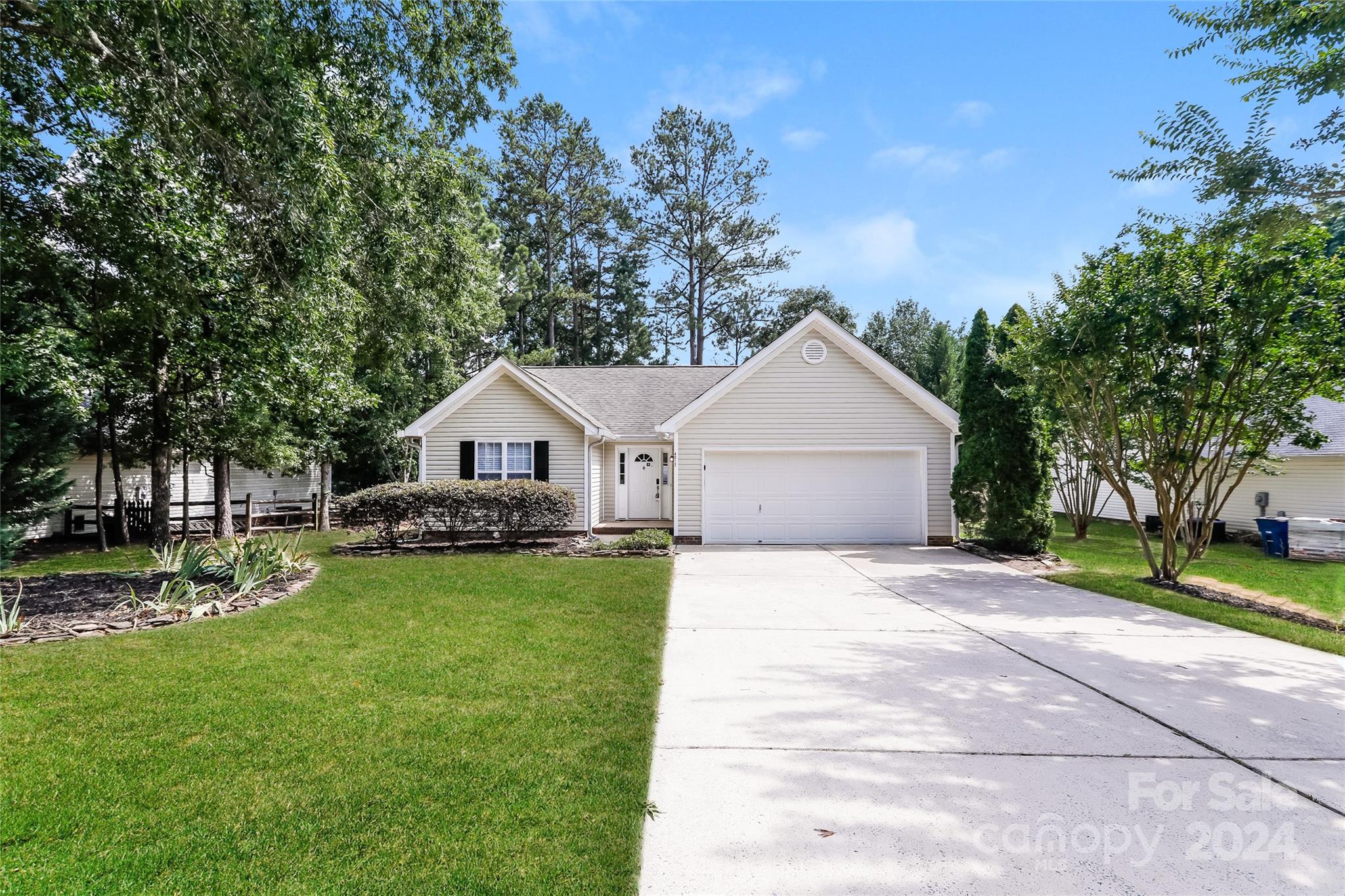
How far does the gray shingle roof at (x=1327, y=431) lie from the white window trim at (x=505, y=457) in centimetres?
1858

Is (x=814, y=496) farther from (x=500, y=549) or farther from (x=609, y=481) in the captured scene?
(x=500, y=549)

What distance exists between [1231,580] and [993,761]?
970 centimetres

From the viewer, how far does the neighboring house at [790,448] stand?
1394cm

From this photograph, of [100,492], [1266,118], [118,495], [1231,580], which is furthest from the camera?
[118,495]

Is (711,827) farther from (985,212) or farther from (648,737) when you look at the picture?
(985,212)

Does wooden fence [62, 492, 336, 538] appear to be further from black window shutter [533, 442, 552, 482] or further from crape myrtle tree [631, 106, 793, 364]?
crape myrtle tree [631, 106, 793, 364]

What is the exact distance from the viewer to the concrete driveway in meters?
2.65

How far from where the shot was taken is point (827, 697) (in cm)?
457

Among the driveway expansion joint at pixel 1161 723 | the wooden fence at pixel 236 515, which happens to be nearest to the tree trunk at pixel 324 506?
the wooden fence at pixel 236 515

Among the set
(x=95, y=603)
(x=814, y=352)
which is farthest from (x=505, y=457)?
(x=95, y=603)

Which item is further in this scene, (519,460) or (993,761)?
(519,460)

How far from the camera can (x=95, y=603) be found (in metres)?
7.30

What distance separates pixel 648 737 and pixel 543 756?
0.68 meters

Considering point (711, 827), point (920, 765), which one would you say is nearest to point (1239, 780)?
point (920, 765)
